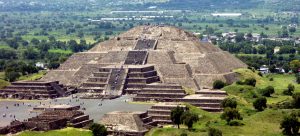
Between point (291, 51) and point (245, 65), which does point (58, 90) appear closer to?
point (245, 65)

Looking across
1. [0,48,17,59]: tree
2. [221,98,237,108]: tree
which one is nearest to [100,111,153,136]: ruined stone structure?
[221,98,237,108]: tree

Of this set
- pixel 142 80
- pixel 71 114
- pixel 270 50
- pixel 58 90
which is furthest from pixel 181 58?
pixel 270 50

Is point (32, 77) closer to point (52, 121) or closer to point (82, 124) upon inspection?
point (82, 124)

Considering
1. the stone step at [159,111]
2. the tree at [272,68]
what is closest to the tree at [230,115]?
the stone step at [159,111]

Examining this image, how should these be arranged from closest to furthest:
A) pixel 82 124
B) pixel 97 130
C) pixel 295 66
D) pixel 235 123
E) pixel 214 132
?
pixel 214 132
pixel 97 130
pixel 235 123
pixel 82 124
pixel 295 66

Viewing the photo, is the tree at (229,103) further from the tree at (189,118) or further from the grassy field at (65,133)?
the grassy field at (65,133)

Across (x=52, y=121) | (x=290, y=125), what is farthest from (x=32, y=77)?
(x=290, y=125)
